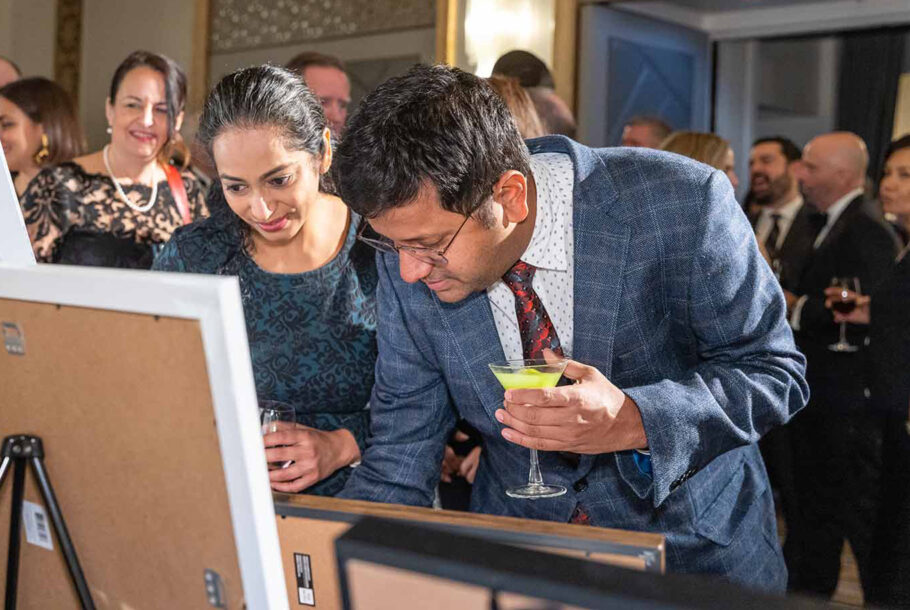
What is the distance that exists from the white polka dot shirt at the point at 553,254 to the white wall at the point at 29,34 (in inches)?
291

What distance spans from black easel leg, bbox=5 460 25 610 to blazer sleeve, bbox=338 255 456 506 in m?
0.62

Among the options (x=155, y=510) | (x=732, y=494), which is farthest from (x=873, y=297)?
(x=155, y=510)

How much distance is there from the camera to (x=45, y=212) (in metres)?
3.14

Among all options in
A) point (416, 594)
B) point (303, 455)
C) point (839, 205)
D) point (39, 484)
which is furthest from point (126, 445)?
point (839, 205)

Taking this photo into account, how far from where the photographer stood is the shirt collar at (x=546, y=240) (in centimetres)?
161

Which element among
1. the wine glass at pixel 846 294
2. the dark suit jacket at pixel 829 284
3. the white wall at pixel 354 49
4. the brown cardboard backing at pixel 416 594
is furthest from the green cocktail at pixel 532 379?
the white wall at pixel 354 49

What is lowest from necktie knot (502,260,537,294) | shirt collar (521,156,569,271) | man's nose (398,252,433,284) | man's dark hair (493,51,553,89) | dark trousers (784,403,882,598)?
dark trousers (784,403,882,598)

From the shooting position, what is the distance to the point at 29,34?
26.7 ft

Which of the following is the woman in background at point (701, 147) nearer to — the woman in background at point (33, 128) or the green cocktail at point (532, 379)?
the woman in background at point (33, 128)

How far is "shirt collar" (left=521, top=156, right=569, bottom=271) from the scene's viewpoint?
161 centimetres

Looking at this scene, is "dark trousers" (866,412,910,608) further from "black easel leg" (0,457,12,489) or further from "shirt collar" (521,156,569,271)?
"black easel leg" (0,457,12,489)

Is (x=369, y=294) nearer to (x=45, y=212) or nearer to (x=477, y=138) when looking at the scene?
(x=477, y=138)

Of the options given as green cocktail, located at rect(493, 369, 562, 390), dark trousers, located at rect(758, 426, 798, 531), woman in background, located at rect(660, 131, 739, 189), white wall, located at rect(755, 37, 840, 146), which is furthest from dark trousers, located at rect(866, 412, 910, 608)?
white wall, located at rect(755, 37, 840, 146)

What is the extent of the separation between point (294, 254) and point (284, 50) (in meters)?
5.59
